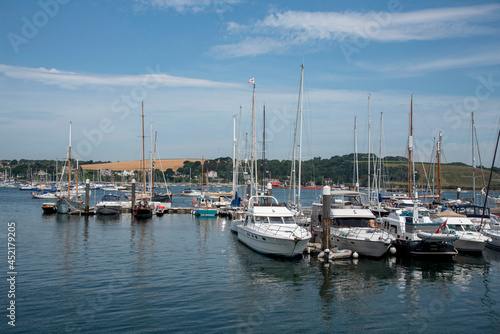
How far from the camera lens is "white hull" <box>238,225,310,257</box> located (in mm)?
28962

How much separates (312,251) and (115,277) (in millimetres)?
14609

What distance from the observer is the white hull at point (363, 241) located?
Answer: 29.2 metres

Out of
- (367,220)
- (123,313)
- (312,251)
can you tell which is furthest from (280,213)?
(123,313)

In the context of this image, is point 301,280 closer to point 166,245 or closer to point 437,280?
point 437,280

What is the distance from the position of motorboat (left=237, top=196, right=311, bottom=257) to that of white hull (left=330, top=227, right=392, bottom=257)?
259cm

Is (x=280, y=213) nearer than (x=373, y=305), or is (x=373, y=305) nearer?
(x=373, y=305)

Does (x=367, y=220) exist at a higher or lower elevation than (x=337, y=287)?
higher

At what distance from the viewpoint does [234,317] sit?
17719mm

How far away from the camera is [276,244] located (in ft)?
97.1

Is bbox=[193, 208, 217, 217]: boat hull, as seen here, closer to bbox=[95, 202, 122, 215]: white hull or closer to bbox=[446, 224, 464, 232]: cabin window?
bbox=[95, 202, 122, 215]: white hull

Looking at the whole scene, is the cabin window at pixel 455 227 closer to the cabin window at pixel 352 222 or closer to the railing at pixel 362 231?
the railing at pixel 362 231

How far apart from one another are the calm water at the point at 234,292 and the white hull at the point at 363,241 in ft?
2.87

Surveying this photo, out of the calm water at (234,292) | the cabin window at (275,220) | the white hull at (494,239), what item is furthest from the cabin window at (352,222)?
the white hull at (494,239)

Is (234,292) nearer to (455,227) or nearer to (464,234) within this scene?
(464,234)
